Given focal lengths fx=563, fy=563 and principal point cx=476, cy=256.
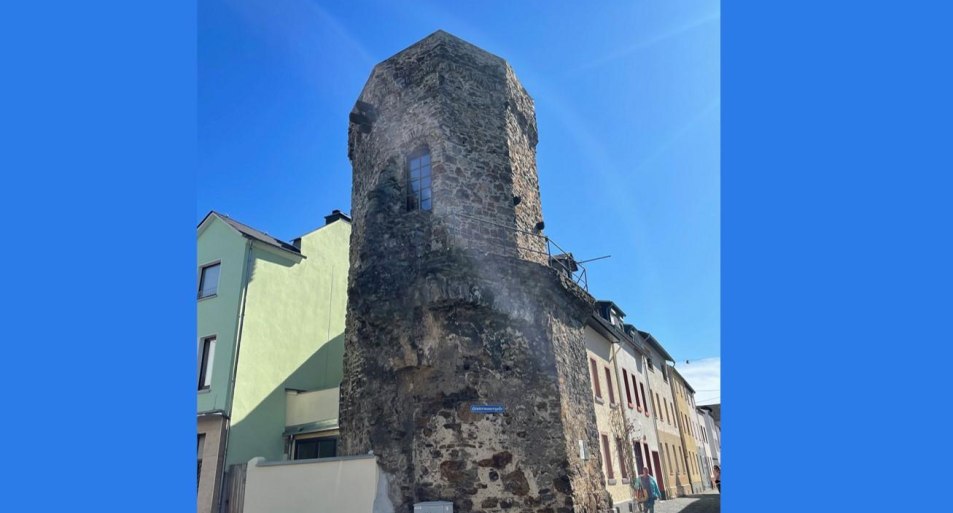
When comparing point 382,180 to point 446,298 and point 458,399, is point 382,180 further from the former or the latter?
point 458,399

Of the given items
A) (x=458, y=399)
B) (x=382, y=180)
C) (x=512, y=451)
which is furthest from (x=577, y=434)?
(x=382, y=180)

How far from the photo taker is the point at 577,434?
7.55 metres

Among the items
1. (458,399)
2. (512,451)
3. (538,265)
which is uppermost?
(538,265)

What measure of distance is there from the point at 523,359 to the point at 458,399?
1.02 meters

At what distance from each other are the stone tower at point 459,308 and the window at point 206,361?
16.7 feet

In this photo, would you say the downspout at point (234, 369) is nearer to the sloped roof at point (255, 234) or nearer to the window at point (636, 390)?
the sloped roof at point (255, 234)

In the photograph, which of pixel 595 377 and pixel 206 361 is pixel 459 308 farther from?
pixel 595 377

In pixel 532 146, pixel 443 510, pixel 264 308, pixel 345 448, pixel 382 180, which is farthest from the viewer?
pixel 264 308

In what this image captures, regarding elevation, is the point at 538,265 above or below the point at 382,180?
below

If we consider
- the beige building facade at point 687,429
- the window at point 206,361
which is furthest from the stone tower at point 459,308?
the beige building facade at point 687,429

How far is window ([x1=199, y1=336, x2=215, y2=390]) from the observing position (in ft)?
39.4

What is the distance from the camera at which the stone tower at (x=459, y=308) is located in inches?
273

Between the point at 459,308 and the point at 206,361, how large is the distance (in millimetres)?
7563

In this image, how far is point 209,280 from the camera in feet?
43.5
